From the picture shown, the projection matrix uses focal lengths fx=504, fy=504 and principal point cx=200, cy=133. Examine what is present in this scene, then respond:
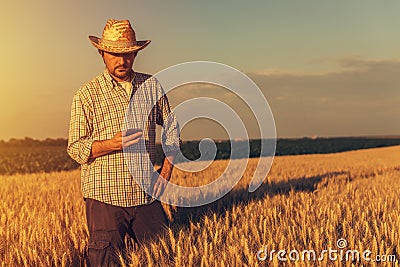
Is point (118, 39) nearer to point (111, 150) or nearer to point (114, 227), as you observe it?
point (111, 150)

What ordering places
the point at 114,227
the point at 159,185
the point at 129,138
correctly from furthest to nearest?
1. the point at 159,185
2. the point at 114,227
3. the point at 129,138

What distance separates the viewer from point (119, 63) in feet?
13.6

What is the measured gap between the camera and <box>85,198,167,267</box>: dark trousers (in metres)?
4.17

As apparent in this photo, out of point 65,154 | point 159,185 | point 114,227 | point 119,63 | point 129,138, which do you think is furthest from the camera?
point 65,154

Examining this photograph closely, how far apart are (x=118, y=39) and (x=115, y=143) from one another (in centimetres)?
88

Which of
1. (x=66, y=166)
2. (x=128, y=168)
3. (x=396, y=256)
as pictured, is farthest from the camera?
(x=66, y=166)

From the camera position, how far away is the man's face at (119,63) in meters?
4.12

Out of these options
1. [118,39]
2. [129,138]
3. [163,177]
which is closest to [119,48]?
[118,39]

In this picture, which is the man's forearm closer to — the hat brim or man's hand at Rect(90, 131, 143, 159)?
man's hand at Rect(90, 131, 143, 159)

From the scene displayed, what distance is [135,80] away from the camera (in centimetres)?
440

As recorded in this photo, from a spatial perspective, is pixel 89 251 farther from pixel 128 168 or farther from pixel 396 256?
pixel 396 256

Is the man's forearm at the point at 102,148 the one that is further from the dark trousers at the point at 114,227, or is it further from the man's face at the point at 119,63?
the man's face at the point at 119,63

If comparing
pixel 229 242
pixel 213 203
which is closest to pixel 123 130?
pixel 229 242

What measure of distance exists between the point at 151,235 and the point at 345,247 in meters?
Result: 1.64
